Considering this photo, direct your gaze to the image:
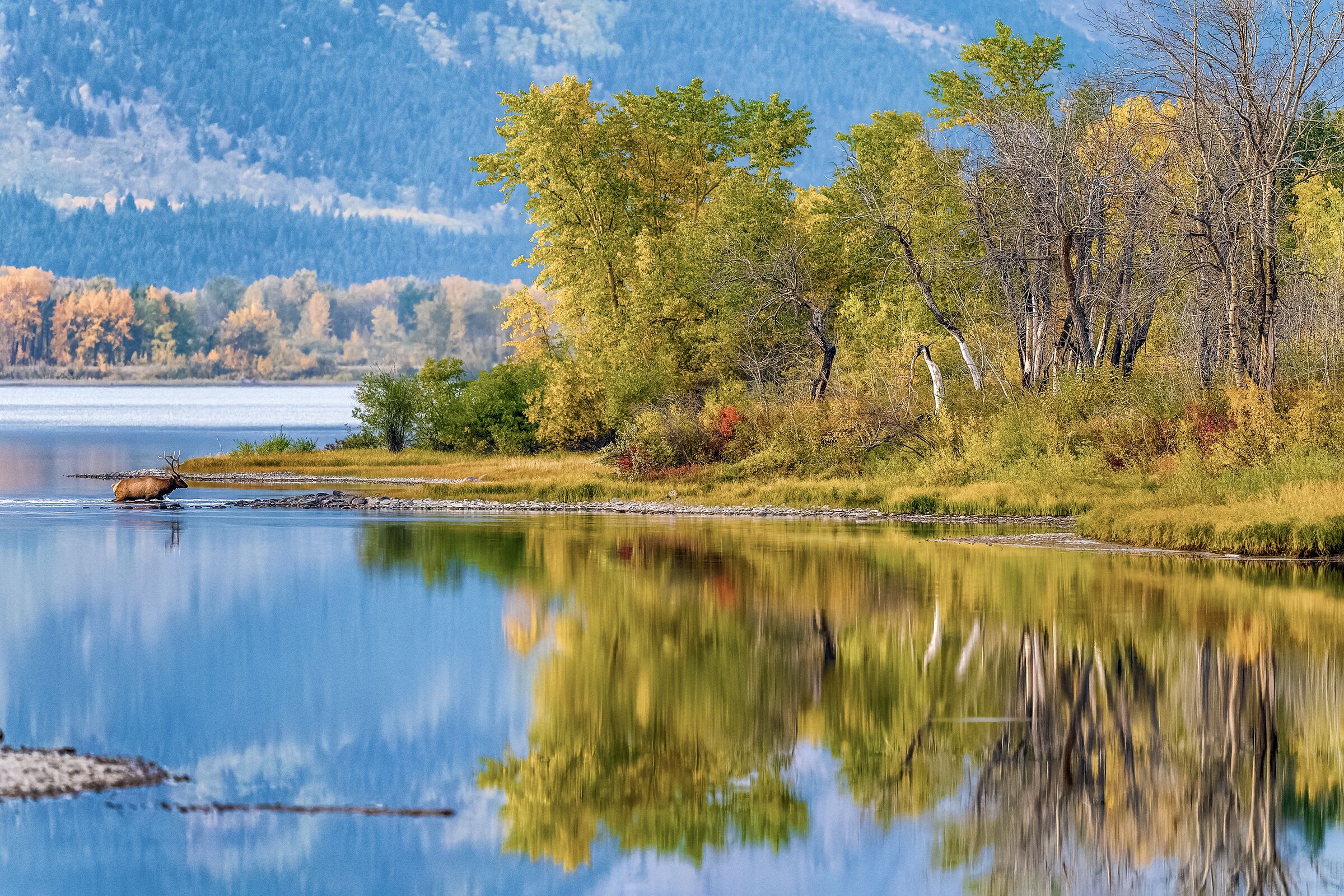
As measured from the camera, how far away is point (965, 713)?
1491 cm

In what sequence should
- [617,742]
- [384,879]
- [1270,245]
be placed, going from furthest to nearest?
1. [1270,245]
2. [617,742]
3. [384,879]

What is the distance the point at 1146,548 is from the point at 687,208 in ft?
119

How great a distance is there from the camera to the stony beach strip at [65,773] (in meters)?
11.8

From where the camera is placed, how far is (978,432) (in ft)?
143

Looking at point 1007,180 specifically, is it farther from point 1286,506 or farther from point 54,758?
point 54,758

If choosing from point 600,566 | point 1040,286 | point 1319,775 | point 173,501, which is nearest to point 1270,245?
point 1040,286

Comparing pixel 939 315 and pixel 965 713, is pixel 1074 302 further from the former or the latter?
pixel 965 713

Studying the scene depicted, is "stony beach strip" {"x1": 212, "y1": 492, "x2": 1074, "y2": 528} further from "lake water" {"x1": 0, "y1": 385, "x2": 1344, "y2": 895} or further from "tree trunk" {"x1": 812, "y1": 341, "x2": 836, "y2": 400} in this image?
"lake water" {"x1": 0, "y1": 385, "x2": 1344, "y2": 895}

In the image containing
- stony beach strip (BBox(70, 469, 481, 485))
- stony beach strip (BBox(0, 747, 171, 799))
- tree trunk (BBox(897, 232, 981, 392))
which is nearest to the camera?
stony beach strip (BBox(0, 747, 171, 799))

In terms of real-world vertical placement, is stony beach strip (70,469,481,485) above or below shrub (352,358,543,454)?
below

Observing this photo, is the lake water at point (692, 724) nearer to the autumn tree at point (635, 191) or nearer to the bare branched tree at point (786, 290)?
the bare branched tree at point (786, 290)

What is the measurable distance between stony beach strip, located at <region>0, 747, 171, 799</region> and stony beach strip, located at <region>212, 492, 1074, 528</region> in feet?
92.7

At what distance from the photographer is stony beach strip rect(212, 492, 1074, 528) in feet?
130

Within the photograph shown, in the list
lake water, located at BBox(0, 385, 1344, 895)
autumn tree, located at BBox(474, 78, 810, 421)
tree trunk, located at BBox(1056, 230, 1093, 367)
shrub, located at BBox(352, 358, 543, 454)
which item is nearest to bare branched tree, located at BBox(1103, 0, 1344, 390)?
tree trunk, located at BBox(1056, 230, 1093, 367)
